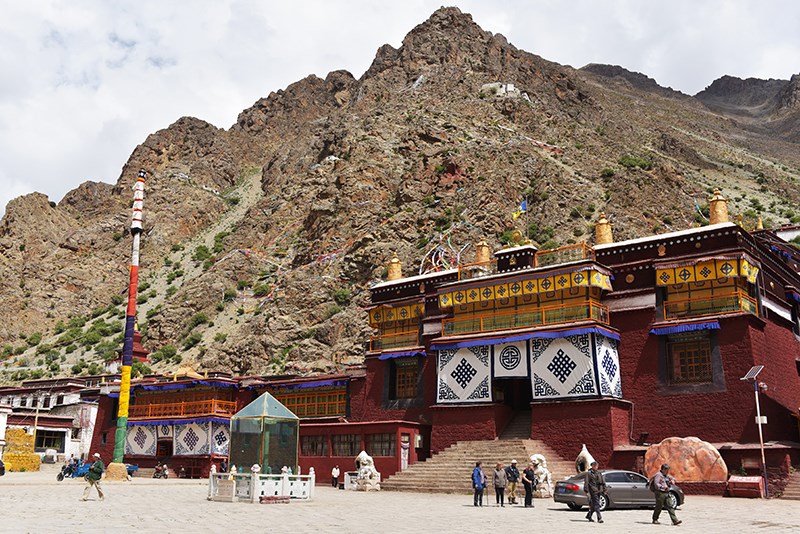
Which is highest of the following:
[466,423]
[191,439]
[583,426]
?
[466,423]

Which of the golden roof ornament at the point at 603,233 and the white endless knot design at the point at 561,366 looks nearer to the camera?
the white endless knot design at the point at 561,366

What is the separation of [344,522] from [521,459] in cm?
1360

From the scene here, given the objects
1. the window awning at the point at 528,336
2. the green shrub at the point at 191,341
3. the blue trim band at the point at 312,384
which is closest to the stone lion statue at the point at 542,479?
the window awning at the point at 528,336

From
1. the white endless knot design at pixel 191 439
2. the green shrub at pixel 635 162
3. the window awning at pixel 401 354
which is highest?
the green shrub at pixel 635 162

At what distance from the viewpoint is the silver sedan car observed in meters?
21.3

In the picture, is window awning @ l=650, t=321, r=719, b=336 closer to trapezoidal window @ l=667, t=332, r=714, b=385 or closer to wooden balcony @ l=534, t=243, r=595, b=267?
trapezoidal window @ l=667, t=332, r=714, b=385

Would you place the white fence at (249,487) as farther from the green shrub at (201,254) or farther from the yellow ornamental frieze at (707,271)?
the green shrub at (201,254)

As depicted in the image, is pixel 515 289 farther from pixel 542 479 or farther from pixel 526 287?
pixel 542 479

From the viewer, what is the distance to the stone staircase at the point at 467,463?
1139 inches

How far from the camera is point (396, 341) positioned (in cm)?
3812

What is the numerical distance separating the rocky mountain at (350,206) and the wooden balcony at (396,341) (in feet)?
57.4

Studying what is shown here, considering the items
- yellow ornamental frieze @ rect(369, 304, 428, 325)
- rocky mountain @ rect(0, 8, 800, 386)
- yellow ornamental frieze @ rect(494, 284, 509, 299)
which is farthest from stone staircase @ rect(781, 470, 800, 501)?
rocky mountain @ rect(0, 8, 800, 386)

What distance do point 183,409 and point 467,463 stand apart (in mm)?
21865

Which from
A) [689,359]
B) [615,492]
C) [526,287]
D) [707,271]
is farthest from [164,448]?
[707,271]
